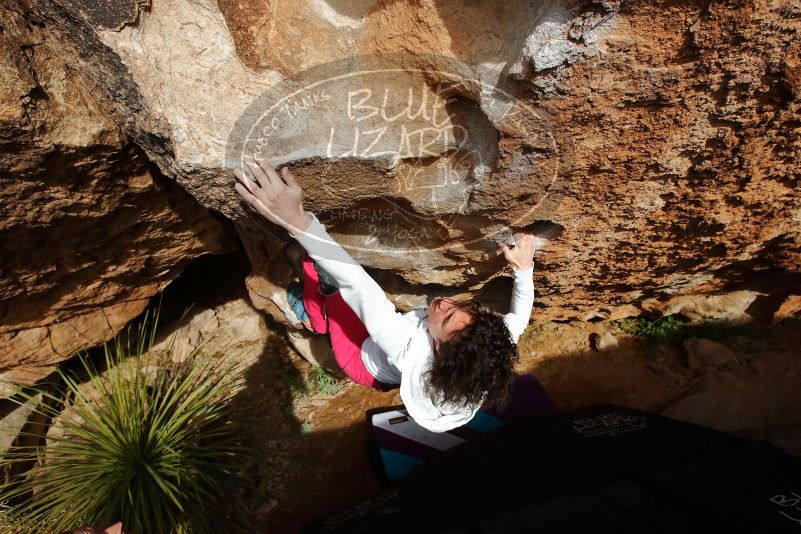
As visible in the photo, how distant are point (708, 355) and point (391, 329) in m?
2.49

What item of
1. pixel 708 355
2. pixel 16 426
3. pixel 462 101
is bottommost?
pixel 708 355

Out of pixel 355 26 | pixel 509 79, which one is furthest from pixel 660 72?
pixel 355 26

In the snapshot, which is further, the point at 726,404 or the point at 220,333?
the point at 220,333

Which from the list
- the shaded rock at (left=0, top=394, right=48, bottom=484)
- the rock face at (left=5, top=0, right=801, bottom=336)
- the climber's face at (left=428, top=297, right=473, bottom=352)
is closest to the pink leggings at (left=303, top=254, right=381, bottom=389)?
the rock face at (left=5, top=0, right=801, bottom=336)

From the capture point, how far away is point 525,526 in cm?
174

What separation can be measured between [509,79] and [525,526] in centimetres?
155

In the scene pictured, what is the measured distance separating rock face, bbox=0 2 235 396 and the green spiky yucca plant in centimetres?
22

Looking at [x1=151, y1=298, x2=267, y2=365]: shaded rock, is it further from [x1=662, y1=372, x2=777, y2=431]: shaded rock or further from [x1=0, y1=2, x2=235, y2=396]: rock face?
[x1=662, y1=372, x2=777, y2=431]: shaded rock

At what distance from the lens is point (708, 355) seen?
307 cm

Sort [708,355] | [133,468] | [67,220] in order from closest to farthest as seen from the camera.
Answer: [67,220] → [133,468] → [708,355]

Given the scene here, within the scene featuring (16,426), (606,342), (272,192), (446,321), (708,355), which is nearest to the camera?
(272,192)

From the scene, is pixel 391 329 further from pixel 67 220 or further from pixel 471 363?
pixel 67 220

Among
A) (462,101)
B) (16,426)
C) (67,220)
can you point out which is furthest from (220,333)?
(462,101)

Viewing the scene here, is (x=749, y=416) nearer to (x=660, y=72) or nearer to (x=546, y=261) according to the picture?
(x=546, y=261)
